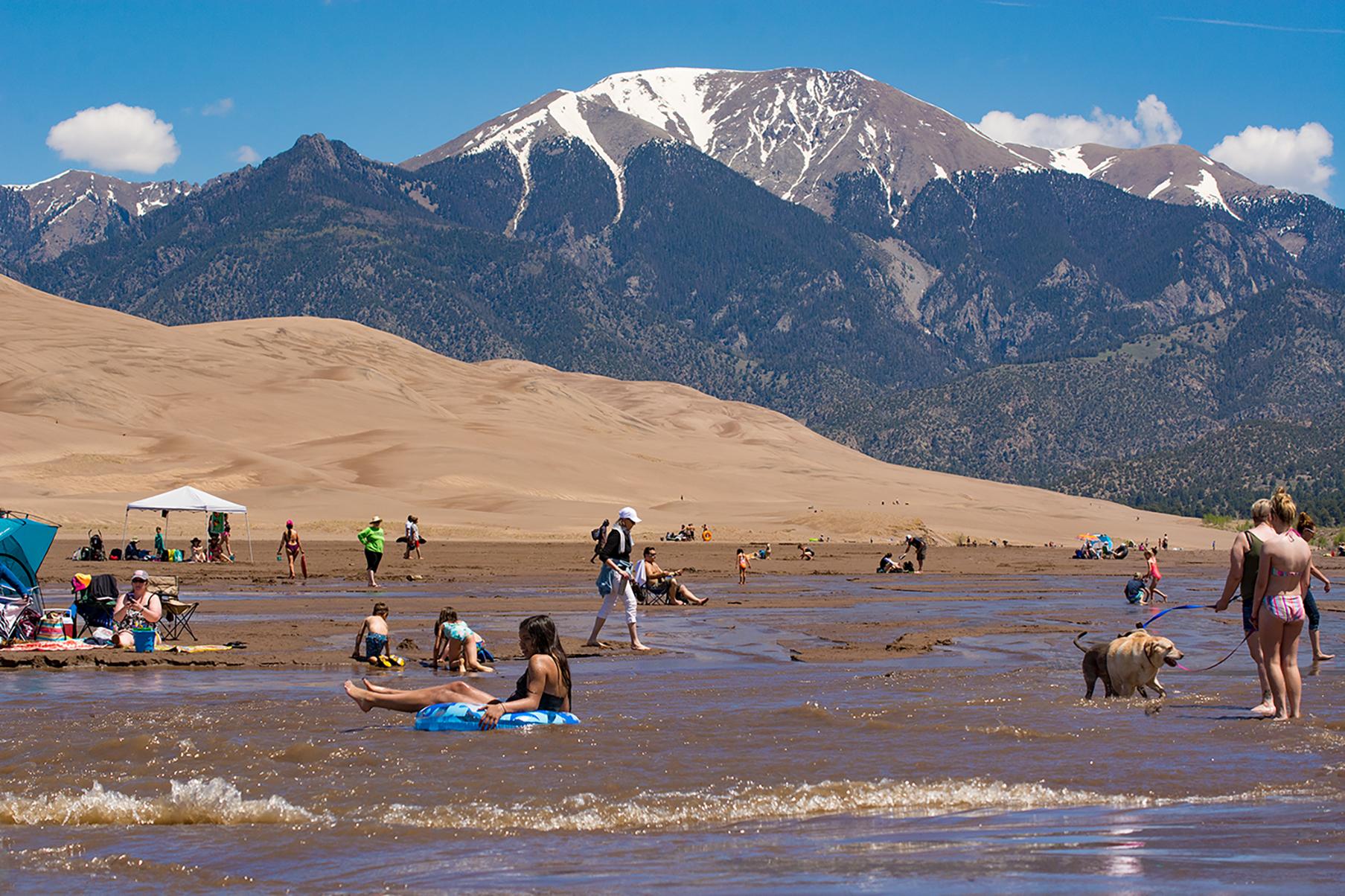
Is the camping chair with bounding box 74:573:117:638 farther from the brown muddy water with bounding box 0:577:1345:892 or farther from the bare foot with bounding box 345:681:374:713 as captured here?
the bare foot with bounding box 345:681:374:713

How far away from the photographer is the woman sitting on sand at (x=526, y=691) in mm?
11961

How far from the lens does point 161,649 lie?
58.5 ft

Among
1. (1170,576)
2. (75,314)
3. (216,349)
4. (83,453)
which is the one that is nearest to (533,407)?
(216,349)

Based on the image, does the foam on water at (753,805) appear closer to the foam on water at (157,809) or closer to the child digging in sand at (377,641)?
the foam on water at (157,809)

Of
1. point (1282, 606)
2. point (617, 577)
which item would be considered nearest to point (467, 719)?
point (1282, 606)

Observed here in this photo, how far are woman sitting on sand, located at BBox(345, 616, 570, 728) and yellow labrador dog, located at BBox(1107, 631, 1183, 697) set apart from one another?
4.80 metres

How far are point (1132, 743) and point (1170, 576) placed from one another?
117ft

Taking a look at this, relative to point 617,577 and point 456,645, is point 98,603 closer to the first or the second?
point 456,645

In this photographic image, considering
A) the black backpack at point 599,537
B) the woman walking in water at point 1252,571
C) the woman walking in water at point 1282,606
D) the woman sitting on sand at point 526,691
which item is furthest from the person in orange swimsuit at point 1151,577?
the woman sitting on sand at point 526,691

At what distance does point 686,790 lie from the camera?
31.5ft

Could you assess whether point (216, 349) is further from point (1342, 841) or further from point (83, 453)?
point (1342, 841)

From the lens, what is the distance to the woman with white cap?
61.2 feet

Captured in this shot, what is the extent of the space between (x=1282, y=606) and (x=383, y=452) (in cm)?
6854

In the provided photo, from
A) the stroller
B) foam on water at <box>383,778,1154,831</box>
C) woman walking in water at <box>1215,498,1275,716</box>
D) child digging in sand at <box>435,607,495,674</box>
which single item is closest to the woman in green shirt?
the stroller
